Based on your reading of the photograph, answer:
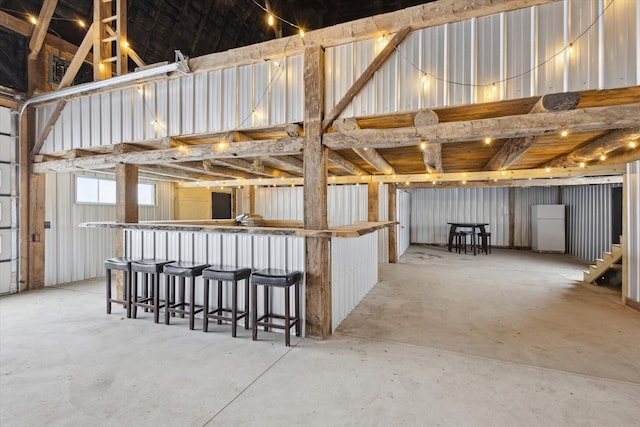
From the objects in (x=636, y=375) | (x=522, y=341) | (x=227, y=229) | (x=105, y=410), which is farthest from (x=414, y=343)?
(x=105, y=410)

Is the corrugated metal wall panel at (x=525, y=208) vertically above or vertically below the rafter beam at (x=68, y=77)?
below

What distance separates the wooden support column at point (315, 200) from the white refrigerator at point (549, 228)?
32.3 ft

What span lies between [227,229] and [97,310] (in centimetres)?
253

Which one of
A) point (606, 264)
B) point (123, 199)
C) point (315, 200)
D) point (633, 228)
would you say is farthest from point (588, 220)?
point (123, 199)

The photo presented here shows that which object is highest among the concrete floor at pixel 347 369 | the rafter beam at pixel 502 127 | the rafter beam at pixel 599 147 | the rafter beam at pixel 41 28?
the rafter beam at pixel 41 28

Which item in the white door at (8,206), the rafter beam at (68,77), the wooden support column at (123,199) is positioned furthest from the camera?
the white door at (8,206)

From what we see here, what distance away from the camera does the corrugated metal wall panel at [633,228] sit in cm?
429

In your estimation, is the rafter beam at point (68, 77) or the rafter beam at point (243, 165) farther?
the rafter beam at point (243, 165)

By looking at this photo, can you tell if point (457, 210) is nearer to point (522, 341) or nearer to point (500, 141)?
point (500, 141)

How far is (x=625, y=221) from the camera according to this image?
468cm

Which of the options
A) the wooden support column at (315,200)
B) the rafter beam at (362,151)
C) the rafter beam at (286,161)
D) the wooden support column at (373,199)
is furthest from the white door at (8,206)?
the wooden support column at (373,199)

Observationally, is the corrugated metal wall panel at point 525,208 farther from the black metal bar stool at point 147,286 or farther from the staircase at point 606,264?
the black metal bar stool at point 147,286

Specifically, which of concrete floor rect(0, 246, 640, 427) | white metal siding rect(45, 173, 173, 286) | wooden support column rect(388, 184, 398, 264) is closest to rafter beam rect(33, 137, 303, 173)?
white metal siding rect(45, 173, 173, 286)

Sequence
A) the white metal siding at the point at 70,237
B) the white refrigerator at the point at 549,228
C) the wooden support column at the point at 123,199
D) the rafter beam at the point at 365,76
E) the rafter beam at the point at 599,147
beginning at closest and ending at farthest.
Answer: the rafter beam at the point at 365,76, the rafter beam at the point at 599,147, the wooden support column at the point at 123,199, the white metal siding at the point at 70,237, the white refrigerator at the point at 549,228
